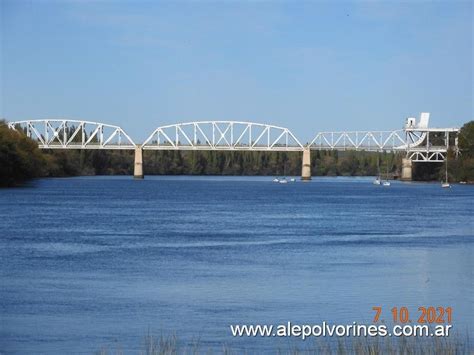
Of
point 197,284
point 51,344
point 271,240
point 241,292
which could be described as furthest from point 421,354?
point 271,240

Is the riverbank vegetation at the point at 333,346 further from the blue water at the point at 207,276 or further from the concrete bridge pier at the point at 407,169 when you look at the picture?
the concrete bridge pier at the point at 407,169

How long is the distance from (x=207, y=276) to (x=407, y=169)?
160469mm

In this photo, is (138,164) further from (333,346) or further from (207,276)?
(333,346)

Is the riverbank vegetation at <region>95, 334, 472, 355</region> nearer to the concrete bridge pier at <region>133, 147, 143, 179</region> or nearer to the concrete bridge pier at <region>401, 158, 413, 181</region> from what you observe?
the concrete bridge pier at <region>401, 158, 413, 181</region>

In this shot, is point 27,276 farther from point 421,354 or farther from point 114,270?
point 421,354

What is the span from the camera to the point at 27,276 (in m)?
34.1

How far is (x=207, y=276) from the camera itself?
3447cm

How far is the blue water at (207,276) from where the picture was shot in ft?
82.9

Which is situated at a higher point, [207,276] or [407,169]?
[407,169]

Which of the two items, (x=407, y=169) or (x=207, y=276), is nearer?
(x=207, y=276)

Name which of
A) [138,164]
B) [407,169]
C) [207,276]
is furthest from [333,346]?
[138,164]

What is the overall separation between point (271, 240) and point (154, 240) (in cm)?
566

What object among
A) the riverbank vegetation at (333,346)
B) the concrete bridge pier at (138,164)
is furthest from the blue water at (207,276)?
the concrete bridge pier at (138,164)

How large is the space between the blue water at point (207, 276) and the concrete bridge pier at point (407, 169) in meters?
123
